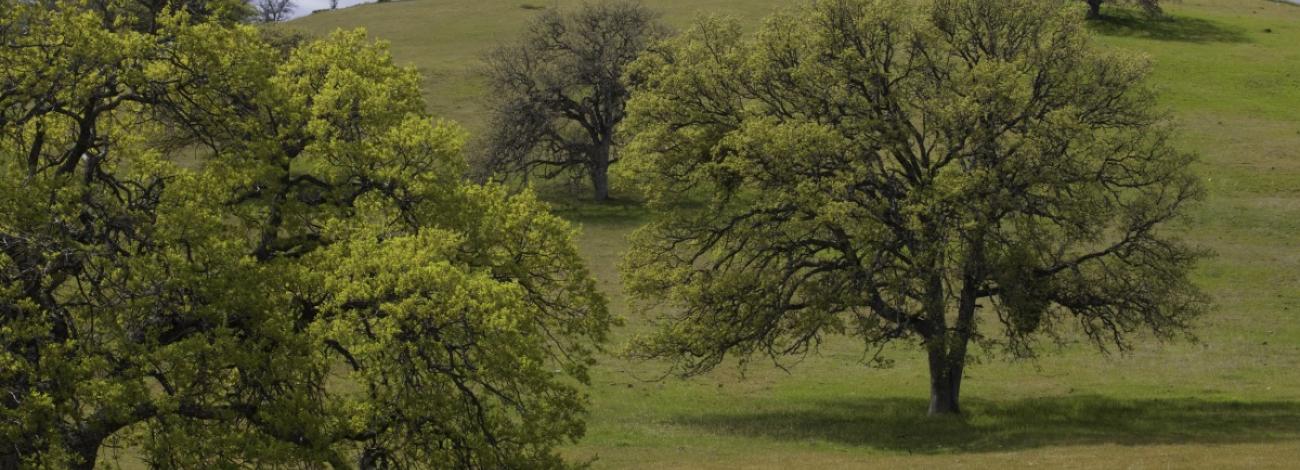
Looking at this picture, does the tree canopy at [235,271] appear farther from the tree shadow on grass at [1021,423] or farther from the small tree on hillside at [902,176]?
the tree shadow on grass at [1021,423]

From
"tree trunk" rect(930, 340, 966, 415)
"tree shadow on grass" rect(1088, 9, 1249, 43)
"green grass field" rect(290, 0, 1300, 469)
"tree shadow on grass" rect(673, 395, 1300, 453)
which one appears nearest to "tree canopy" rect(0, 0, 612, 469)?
"green grass field" rect(290, 0, 1300, 469)

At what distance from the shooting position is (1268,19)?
11619cm

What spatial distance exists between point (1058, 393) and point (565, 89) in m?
35.2

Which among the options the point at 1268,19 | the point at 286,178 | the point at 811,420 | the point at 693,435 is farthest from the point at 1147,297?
the point at 1268,19

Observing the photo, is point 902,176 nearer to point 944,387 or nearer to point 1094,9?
point 944,387

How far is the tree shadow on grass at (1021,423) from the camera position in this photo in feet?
108

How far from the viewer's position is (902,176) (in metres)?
35.9

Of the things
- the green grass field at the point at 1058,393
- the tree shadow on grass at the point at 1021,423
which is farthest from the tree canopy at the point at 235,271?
the tree shadow on grass at the point at 1021,423

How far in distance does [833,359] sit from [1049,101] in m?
15.5

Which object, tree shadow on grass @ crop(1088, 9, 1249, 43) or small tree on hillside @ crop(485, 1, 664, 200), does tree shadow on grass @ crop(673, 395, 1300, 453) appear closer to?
small tree on hillside @ crop(485, 1, 664, 200)

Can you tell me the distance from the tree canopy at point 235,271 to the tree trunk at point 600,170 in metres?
48.2

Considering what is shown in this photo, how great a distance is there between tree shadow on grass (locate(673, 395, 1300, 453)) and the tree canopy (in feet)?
45.0

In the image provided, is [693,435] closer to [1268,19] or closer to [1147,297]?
[1147,297]

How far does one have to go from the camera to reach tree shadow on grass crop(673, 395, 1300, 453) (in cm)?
3281
